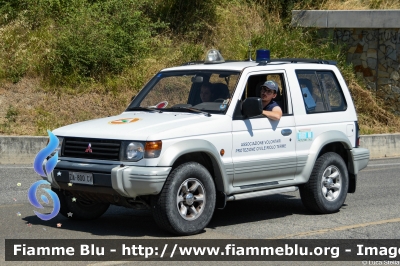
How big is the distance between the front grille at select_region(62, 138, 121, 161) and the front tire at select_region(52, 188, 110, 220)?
0.62 metres

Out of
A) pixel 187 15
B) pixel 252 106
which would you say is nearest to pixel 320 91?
pixel 252 106

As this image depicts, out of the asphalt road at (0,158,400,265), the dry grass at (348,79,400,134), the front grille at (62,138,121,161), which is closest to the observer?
the front grille at (62,138,121,161)

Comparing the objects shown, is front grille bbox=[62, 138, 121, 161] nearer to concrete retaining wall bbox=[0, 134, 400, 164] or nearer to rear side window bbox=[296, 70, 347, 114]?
rear side window bbox=[296, 70, 347, 114]

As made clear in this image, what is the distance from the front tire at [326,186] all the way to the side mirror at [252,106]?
1.42m

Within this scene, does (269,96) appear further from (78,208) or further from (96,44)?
(96,44)

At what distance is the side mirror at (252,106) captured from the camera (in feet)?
27.9

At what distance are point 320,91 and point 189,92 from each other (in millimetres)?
1846

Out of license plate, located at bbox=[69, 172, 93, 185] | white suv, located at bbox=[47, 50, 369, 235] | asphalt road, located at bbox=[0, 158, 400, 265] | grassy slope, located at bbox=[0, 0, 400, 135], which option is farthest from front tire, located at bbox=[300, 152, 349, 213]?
grassy slope, located at bbox=[0, 0, 400, 135]

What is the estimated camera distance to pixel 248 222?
29.8ft

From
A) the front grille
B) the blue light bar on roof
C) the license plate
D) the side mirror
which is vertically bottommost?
the license plate

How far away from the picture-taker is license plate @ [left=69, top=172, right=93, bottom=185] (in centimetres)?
787

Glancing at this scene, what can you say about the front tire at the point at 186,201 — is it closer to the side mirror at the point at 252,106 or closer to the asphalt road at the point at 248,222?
the asphalt road at the point at 248,222

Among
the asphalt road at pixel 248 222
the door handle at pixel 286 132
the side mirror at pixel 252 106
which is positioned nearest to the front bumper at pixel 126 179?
the asphalt road at pixel 248 222

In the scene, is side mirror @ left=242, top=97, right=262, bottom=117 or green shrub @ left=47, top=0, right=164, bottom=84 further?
green shrub @ left=47, top=0, right=164, bottom=84
